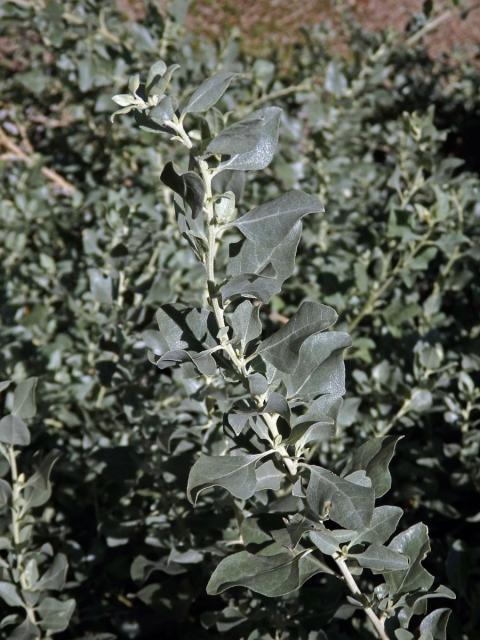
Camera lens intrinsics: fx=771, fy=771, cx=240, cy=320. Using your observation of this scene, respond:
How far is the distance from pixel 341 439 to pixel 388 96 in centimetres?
142

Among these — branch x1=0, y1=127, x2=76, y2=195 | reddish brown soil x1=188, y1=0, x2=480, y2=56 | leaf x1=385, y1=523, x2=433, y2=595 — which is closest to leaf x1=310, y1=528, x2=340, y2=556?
leaf x1=385, y1=523, x2=433, y2=595

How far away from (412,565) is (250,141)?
1.90 ft

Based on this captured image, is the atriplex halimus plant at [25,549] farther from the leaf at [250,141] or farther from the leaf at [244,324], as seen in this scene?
the leaf at [250,141]

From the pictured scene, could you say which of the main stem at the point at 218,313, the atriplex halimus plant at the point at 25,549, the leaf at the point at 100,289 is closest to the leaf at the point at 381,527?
the main stem at the point at 218,313

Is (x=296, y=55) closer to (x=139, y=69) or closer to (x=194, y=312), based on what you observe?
(x=139, y=69)

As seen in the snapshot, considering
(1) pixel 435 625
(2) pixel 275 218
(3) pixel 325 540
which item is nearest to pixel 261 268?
(2) pixel 275 218

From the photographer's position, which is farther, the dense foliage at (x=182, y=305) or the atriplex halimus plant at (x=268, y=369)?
the dense foliage at (x=182, y=305)

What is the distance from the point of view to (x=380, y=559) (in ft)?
3.14

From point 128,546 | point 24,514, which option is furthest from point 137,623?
point 24,514

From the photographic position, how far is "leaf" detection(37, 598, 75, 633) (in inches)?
50.2

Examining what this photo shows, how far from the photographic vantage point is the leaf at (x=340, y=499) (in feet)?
2.85

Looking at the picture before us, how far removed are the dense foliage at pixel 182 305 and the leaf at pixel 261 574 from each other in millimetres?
136

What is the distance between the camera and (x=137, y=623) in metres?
1.57

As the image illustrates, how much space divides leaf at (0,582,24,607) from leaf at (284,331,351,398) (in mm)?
636
